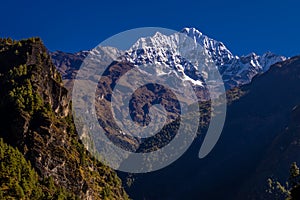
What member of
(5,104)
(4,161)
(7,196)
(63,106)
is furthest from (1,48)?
(7,196)

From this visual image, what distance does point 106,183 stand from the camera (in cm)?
14438

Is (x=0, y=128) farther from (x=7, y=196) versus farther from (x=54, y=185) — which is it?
(x=7, y=196)

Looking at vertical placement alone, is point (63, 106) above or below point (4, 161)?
above

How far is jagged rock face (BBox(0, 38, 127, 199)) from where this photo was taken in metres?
108

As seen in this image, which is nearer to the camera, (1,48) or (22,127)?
(22,127)

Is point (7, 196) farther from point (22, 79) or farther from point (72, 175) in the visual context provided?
point (22, 79)

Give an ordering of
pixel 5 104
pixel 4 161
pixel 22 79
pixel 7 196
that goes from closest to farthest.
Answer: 1. pixel 7 196
2. pixel 4 161
3. pixel 5 104
4. pixel 22 79

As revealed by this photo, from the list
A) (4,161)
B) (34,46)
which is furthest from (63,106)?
(4,161)

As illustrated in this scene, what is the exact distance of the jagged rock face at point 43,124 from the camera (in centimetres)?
10838

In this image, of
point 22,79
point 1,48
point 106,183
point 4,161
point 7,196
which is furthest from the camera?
point 1,48

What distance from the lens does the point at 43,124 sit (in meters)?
116

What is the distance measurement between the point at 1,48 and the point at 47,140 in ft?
207

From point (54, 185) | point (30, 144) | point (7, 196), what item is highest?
point (30, 144)

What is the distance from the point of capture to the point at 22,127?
108 metres
